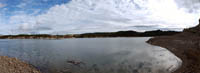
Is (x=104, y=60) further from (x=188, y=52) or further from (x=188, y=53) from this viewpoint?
(x=188, y=52)

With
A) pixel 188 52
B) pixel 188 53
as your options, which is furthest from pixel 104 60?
pixel 188 52

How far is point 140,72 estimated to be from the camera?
16.2 meters

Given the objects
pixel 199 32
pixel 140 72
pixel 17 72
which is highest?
pixel 199 32

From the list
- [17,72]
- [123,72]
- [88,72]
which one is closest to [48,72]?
[17,72]

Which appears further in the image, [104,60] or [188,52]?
[188,52]

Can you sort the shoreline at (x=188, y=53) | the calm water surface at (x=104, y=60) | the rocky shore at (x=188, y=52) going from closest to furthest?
the shoreline at (x=188, y=53), the rocky shore at (x=188, y=52), the calm water surface at (x=104, y=60)

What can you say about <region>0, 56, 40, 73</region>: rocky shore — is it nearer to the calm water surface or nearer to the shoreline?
the calm water surface

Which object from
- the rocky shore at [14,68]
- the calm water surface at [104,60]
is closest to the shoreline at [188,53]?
the calm water surface at [104,60]

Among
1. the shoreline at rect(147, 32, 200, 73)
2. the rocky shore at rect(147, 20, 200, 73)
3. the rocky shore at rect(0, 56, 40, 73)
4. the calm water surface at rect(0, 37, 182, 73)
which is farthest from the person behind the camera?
the calm water surface at rect(0, 37, 182, 73)

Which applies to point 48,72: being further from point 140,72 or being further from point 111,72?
point 140,72

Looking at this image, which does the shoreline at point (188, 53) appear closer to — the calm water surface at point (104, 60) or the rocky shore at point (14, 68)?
the calm water surface at point (104, 60)

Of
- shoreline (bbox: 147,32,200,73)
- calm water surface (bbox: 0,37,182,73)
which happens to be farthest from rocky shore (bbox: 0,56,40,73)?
shoreline (bbox: 147,32,200,73)

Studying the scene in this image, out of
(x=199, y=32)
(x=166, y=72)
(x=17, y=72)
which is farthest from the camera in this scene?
(x=199, y=32)

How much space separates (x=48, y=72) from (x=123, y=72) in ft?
32.8
